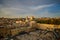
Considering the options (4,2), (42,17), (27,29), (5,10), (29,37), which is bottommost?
(29,37)

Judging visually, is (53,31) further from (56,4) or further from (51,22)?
(56,4)

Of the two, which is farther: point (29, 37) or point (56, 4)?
point (56, 4)

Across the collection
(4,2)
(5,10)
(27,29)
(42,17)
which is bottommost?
(27,29)

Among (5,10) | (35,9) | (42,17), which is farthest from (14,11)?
(42,17)

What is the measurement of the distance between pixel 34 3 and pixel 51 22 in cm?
49

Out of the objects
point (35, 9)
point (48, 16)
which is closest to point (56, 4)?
point (48, 16)

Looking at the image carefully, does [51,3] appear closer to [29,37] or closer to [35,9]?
[35,9]

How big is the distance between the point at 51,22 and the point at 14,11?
73cm

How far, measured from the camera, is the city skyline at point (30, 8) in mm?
2092

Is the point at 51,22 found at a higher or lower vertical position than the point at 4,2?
lower

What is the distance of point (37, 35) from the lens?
2.10m

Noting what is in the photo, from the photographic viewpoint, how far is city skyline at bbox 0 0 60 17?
2.09m

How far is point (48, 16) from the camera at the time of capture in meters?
2.18

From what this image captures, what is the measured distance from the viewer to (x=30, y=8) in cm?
217
